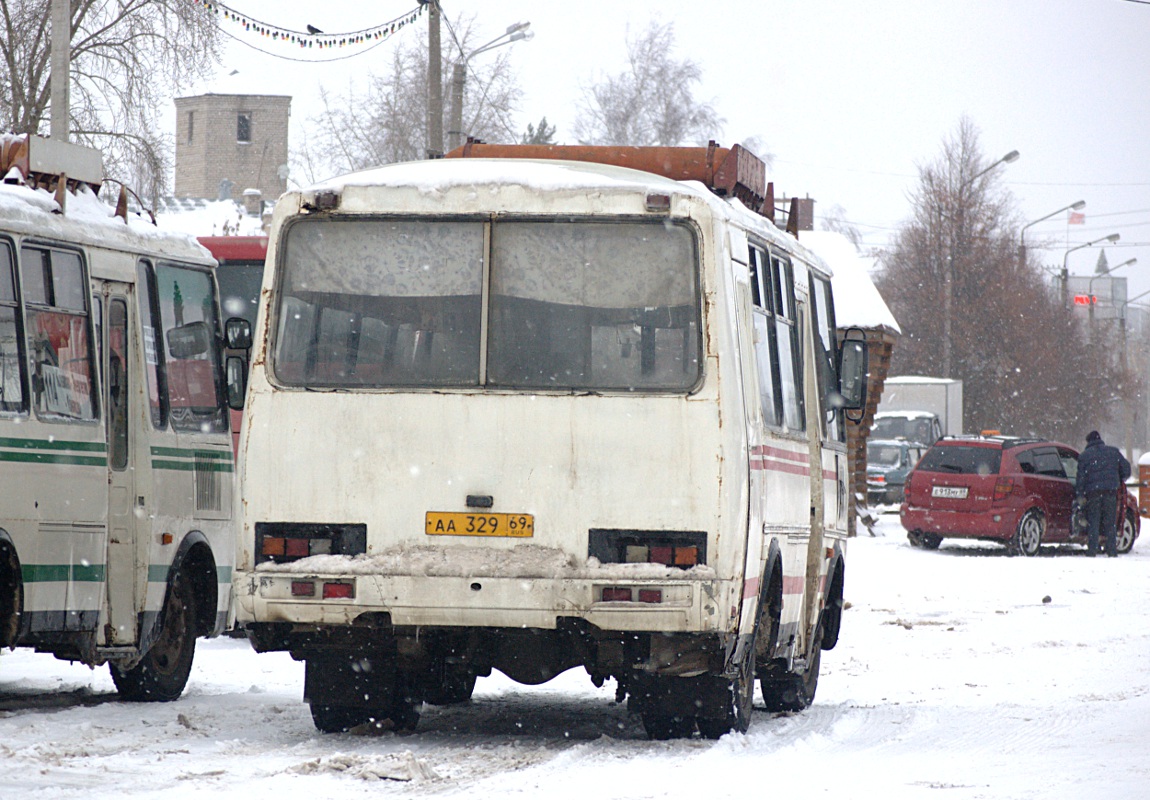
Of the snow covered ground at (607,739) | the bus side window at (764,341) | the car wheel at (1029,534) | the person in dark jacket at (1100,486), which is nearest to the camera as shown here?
the snow covered ground at (607,739)

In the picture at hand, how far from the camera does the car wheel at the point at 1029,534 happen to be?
2845 centimetres

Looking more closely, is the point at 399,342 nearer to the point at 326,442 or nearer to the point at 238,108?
the point at 326,442

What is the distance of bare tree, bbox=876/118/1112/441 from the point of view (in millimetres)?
66500

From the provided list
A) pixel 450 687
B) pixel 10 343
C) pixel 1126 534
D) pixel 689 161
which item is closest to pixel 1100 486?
pixel 1126 534

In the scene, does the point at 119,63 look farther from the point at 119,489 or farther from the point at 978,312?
the point at 978,312

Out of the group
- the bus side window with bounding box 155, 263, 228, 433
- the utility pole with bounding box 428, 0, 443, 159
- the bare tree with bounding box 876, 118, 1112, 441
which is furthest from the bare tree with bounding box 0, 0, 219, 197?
the bare tree with bounding box 876, 118, 1112, 441

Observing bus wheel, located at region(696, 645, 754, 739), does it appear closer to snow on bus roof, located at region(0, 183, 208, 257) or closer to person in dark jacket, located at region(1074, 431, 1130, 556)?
snow on bus roof, located at region(0, 183, 208, 257)

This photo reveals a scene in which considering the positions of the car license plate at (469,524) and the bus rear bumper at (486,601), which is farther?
the car license plate at (469,524)

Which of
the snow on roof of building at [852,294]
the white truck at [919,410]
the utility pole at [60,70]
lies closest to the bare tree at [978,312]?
the white truck at [919,410]

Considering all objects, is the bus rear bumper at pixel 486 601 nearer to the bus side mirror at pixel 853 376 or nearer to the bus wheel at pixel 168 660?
the bus wheel at pixel 168 660

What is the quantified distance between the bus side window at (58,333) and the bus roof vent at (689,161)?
251 centimetres

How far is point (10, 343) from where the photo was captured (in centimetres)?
1020

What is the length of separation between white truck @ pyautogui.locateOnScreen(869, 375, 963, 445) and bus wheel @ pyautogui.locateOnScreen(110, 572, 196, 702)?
121ft

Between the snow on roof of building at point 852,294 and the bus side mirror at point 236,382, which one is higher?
the snow on roof of building at point 852,294
